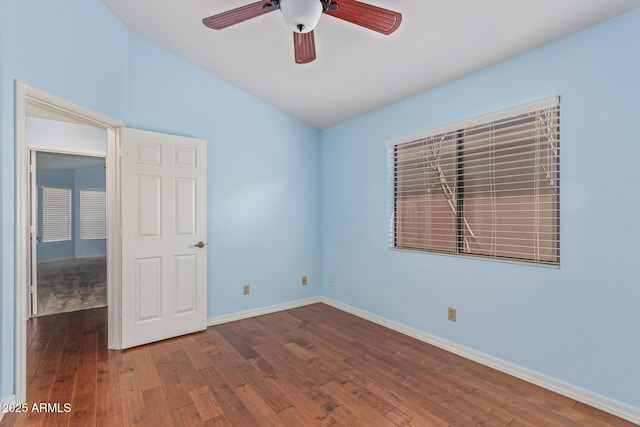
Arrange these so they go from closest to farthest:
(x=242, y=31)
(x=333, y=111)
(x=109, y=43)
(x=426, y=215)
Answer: (x=242, y=31), (x=109, y=43), (x=426, y=215), (x=333, y=111)

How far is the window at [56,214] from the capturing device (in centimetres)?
688

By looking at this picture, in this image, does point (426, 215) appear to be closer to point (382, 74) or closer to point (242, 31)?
point (382, 74)

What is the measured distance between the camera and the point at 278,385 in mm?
2279

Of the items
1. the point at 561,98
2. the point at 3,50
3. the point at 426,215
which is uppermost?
the point at 3,50

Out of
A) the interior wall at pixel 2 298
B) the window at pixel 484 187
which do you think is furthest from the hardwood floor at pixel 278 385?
the window at pixel 484 187

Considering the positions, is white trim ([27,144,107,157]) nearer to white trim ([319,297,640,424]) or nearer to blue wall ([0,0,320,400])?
blue wall ([0,0,320,400])

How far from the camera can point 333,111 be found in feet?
12.5

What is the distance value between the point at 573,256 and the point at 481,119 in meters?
1.25

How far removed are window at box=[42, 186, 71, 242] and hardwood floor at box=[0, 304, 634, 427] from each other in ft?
16.1

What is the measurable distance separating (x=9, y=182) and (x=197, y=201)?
1497 millimetres

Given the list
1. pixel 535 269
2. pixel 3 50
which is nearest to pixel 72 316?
pixel 3 50

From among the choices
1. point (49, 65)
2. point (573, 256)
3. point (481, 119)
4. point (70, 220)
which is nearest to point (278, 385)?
point (573, 256)

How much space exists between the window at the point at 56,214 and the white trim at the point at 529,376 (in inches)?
297

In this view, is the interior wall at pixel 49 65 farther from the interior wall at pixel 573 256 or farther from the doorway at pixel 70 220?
the doorway at pixel 70 220
